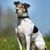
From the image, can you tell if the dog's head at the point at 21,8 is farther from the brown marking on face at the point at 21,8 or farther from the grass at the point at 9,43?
the grass at the point at 9,43

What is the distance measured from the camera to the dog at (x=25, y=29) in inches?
297

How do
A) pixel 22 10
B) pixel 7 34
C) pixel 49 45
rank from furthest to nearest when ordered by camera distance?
pixel 7 34 < pixel 49 45 < pixel 22 10

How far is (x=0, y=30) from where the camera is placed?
11.9 m

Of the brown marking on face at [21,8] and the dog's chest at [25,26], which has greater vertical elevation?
the brown marking on face at [21,8]

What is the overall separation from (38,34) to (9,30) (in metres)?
3.71

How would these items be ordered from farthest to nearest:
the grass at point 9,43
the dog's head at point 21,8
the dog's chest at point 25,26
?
the grass at point 9,43, the dog's chest at point 25,26, the dog's head at point 21,8

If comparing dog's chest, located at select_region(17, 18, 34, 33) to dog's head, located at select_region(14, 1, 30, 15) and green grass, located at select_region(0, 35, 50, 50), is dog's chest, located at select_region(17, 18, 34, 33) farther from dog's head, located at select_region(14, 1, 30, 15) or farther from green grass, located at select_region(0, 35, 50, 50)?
green grass, located at select_region(0, 35, 50, 50)

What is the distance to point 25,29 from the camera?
7.57 metres

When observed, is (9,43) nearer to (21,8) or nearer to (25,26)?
(25,26)

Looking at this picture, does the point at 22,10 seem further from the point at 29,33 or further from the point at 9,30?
the point at 9,30

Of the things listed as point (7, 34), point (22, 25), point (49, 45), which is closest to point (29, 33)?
point (22, 25)

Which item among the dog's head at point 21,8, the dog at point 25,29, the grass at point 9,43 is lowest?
the grass at point 9,43

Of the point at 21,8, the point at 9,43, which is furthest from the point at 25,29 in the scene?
the point at 9,43

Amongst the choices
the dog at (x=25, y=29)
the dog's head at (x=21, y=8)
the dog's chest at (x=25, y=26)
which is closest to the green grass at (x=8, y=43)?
the dog at (x=25, y=29)
